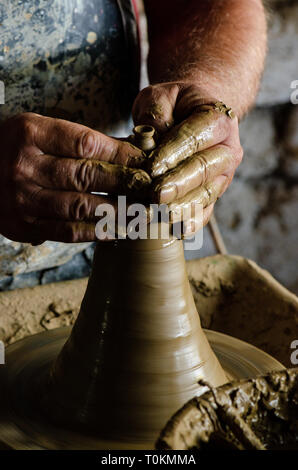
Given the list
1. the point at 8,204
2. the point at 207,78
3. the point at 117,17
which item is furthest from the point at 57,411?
the point at 117,17

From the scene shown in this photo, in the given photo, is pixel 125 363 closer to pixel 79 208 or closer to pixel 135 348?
pixel 135 348

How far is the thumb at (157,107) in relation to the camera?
87 cm

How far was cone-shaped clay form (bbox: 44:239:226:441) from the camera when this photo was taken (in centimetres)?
86

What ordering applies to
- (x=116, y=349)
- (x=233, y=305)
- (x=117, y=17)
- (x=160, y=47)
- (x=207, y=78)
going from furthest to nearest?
1. (x=233, y=305)
2. (x=160, y=47)
3. (x=117, y=17)
4. (x=207, y=78)
5. (x=116, y=349)

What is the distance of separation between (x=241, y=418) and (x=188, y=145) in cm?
37

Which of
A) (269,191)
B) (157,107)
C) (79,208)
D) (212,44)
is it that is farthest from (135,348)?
(269,191)

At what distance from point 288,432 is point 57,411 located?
0.39m

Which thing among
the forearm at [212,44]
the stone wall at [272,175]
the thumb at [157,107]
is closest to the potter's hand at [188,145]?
the thumb at [157,107]

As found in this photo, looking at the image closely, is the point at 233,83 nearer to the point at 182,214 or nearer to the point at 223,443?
the point at 182,214

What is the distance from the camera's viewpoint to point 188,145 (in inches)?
31.3

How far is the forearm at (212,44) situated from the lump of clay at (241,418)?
2.20 ft

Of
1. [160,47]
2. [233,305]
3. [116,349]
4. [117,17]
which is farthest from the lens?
[233,305]

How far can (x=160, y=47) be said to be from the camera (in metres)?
1.41

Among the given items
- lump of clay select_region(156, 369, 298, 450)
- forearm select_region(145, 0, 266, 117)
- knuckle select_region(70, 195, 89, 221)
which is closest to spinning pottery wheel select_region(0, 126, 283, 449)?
knuckle select_region(70, 195, 89, 221)
